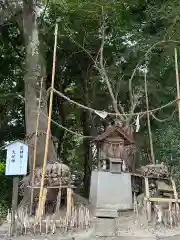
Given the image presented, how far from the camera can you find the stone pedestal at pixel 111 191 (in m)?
7.87

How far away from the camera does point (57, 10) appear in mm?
10211

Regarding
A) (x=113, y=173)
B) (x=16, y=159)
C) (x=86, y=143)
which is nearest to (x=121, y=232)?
(x=113, y=173)

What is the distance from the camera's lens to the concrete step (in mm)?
6858

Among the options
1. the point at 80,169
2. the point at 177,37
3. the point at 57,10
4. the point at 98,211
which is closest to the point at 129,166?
the point at 98,211

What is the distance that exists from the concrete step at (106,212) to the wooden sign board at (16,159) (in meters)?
1.77

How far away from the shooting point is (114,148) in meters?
8.56

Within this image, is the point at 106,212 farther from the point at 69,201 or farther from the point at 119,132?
the point at 119,132

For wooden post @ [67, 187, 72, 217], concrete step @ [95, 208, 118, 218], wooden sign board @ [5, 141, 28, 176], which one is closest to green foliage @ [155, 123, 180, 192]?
concrete step @ [95, 208, 118, 218]

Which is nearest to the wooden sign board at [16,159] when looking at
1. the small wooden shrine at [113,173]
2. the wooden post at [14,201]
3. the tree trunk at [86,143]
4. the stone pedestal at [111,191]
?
the wooden post at [14,201]

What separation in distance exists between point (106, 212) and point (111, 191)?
0.89 metres

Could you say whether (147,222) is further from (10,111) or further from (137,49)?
(10,111)

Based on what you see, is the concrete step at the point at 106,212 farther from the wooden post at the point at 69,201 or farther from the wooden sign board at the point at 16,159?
the wooden sign board at the point at 16,159

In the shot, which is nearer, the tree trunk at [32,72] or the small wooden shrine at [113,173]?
the small wooden shrine at [113,173]

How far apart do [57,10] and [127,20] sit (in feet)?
7.33
